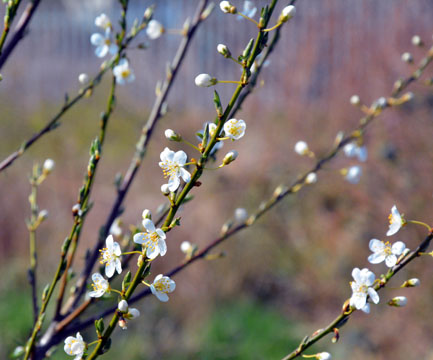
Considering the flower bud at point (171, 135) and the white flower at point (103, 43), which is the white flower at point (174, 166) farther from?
the white flower at point (103, 43)

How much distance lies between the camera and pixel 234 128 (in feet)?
2.93

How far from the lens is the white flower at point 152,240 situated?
0.83 metres

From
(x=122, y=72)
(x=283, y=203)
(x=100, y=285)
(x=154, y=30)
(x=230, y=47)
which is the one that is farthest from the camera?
(x=230, y=47)

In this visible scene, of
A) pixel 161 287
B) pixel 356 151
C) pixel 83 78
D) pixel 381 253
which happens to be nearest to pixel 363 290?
pixel 381 253

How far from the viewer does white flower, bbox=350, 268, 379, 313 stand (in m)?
0.93

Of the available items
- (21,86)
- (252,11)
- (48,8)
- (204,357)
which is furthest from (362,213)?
(48,8)

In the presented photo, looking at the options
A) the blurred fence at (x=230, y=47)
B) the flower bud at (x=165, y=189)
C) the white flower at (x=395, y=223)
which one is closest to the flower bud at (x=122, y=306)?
the flower bud at (x=165, y=189)

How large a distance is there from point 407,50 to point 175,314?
3362 mm

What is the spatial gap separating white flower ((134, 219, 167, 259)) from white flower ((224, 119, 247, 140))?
201 mm

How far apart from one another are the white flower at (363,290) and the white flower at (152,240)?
37 centimetres

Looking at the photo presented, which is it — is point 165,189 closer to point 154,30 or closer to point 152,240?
point 152,240

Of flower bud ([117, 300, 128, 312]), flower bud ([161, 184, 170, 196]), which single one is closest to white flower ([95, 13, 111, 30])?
flower bud ([161, 184, 170, 196])

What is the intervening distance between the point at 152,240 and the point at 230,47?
25.2ft

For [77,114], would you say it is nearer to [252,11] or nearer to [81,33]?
[81,33]
